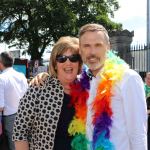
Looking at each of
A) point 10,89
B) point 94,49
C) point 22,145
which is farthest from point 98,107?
point 10,89

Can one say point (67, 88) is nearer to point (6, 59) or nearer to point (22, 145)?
point (22, 145)

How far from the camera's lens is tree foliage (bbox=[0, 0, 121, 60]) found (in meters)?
36.7

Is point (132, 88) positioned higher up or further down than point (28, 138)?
higher up

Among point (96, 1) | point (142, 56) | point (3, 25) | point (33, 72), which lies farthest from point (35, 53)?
point (142, 56)

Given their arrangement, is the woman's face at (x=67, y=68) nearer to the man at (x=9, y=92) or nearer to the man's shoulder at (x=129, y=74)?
the man's shoulder at (x=129, y=74)

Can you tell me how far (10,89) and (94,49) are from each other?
166 inches

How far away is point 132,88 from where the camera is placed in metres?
2.72

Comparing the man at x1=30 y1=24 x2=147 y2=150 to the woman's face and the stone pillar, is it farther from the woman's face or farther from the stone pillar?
the stone pillar

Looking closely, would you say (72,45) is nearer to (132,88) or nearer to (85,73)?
(85,73)

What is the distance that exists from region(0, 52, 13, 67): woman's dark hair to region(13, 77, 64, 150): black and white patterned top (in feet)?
13.3

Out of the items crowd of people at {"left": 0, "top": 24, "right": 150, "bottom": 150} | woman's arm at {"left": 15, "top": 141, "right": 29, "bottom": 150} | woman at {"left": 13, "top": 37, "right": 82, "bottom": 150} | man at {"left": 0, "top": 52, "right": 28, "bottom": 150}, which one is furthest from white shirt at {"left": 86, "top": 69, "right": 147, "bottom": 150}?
man at {"left": 0, "top": 52, "right": 28, "bottom": 150}

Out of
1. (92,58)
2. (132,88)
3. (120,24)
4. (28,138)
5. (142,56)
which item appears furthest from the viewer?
(120,24)

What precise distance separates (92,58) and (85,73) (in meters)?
0.40

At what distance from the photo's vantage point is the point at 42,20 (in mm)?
36750
